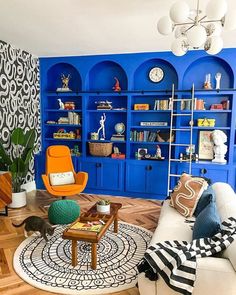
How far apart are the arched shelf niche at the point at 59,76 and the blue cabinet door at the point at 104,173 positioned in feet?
4.88

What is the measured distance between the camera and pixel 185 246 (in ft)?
5.21

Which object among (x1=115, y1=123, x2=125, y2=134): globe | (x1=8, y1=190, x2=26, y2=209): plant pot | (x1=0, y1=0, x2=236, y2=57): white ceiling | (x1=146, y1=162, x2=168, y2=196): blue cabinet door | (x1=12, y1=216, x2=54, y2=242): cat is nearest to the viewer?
(x1=0, y1=0, x2=236, y2=57): white ceiling

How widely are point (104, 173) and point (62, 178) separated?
0.85m

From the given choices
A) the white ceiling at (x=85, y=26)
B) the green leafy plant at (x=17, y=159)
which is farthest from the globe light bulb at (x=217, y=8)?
the green leafy plant at (x=17, y=159)

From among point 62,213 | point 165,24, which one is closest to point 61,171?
point 62,213

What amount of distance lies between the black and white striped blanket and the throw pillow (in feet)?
8.67

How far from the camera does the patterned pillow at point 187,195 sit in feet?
8.61

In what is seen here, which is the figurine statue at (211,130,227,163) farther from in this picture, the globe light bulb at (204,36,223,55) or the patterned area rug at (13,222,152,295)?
the globe light bulb at (204,36,223,55)

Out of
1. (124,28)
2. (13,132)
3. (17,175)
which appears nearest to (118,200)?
(17,175)

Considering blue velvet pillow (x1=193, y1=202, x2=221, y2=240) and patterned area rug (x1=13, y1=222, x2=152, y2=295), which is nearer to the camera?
blue velvet pillow (x1=193, y1=202, x2=221, y2=240)

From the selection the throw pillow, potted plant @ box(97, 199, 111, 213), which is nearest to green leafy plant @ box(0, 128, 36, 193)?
the throw pillow

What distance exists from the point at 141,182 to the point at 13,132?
2264mm

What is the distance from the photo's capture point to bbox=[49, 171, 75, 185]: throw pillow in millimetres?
3983

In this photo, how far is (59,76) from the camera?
5031 mm
